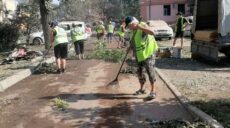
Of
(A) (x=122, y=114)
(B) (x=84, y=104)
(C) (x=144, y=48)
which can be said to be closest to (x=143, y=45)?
(C) (x=144, y=48)

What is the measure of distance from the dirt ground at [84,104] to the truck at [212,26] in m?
2.92

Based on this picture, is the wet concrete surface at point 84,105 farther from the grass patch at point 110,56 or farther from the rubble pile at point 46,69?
the grass patch at point 110,56

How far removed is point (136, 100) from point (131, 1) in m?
66.8

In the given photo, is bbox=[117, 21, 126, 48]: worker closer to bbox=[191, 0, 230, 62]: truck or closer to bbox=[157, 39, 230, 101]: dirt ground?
bbox=[191, 0, 230, 62]: truck

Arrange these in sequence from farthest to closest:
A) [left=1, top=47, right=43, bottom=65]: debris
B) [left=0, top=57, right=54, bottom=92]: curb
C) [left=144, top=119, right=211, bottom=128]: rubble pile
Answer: [left=1, top=47, right=43, bottom=65]: debris → [left=0, top=57, right=54, bottom=92]: curb → [left=144, top=119, right=211, bottom=128]: rubble pile

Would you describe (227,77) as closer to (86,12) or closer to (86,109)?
(86,109)

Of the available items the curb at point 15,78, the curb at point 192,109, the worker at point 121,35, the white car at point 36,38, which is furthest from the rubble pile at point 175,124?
the white car at point 36,38

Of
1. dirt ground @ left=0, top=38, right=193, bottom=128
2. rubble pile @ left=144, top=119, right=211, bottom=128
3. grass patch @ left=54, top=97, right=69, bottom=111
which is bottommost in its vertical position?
dirt ground @ left=0, top=38, right=193, bottom=128

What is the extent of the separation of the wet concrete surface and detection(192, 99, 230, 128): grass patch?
1.17 ft

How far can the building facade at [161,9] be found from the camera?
2435 inches

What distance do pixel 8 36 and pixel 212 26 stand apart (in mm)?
13179

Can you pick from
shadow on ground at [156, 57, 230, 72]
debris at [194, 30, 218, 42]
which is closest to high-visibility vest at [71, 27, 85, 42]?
shadow on ground at [156, 57, 230, 72]

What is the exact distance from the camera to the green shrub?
87.2ft

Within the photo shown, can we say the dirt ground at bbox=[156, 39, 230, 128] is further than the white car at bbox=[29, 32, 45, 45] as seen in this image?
No
